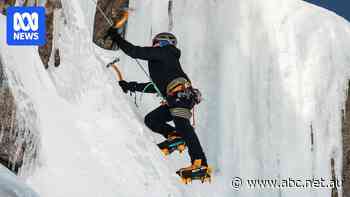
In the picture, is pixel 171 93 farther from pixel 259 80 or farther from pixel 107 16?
pixel 259 80

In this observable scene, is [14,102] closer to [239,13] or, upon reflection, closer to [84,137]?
[84,137]

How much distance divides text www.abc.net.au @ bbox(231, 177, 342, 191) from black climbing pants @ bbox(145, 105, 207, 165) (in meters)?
3.04

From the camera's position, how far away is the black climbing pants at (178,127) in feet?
16.4

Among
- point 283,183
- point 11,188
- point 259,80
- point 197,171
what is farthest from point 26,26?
point 283,183

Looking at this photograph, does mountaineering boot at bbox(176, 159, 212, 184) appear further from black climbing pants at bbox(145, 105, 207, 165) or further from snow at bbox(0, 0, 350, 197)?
snow at bbox(0, 0, 350, 197)

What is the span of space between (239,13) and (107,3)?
7.99 feet

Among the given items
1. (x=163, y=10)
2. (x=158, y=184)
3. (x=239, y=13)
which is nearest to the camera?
(x=158, y=184)

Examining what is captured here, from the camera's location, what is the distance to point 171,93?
16.6ft

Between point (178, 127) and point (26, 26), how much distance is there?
5.08ft

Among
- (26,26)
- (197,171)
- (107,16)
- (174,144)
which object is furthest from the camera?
(107,16)

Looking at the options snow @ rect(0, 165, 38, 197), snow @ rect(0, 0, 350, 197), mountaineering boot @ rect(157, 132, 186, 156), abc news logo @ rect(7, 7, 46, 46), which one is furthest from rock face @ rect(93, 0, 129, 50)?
snow @ rect(0, 165, 38, 197)

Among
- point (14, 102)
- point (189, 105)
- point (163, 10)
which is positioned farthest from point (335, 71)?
point (14, 102)

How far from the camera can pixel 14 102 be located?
374 centimetres

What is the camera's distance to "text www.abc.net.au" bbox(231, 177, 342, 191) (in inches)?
321
